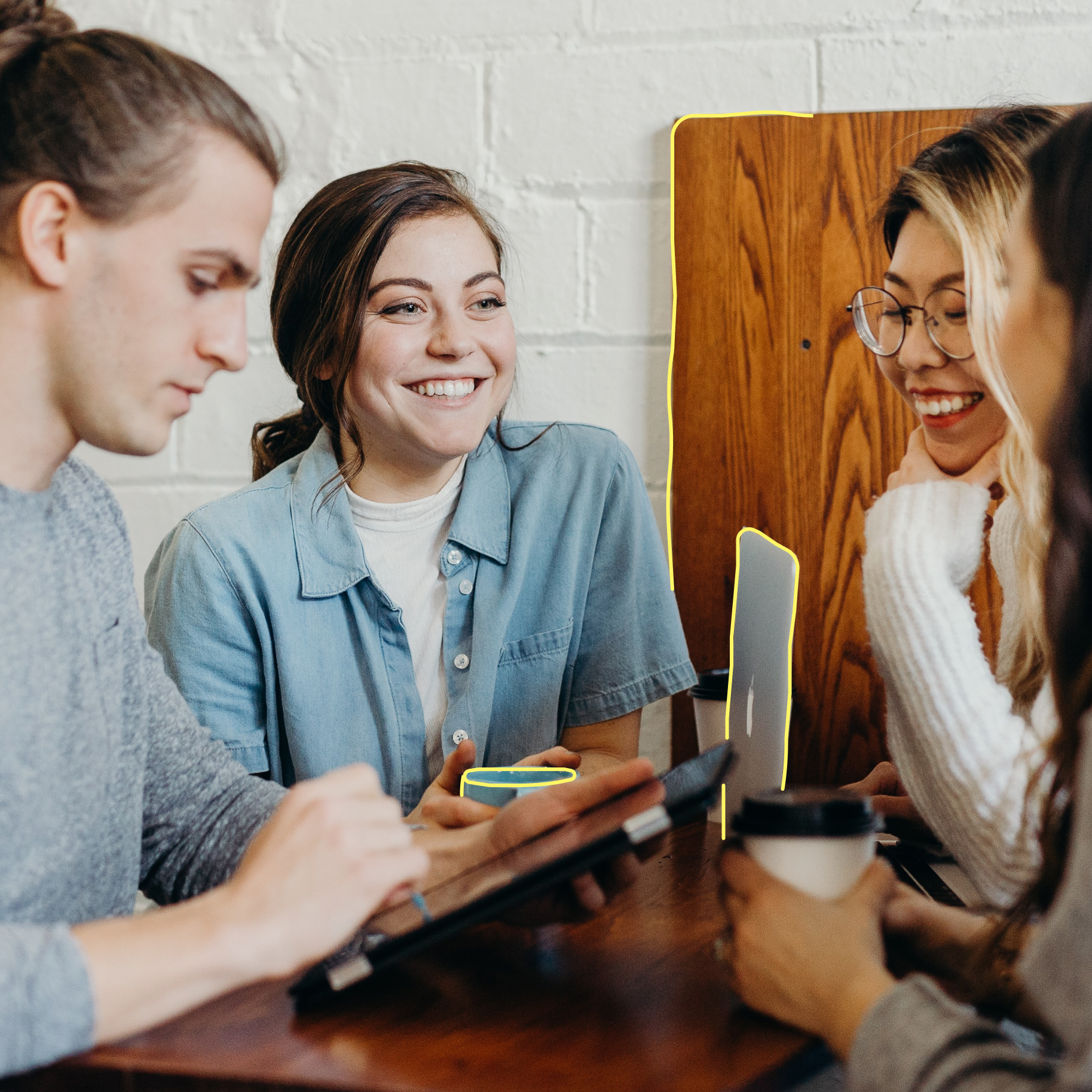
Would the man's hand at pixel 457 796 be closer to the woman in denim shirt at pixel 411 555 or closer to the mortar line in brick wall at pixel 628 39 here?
the woman in denim shirt at pixel 411 555

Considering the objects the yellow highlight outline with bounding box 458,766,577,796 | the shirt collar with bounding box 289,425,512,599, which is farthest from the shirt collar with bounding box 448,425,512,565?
the yellow highlight outline with bounding box 458,766,577,796

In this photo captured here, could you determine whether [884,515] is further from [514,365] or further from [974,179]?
[514,365]

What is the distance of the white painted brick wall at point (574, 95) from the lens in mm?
1348

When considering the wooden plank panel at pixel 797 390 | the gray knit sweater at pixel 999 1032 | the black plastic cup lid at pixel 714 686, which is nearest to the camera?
the gray knit sweater at pixel 999 1032

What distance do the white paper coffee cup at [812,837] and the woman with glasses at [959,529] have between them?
222 millimetres

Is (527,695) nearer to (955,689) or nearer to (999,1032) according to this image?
(955,689)

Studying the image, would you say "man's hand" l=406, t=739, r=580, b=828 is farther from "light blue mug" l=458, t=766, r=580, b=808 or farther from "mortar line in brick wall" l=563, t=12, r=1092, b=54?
"mortar line in brick wall" l=563, t=12, r=1092, b=54

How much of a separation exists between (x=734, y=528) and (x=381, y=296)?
1.66 feet

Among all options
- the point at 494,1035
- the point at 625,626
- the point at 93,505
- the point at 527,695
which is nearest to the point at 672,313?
the point at 625,626

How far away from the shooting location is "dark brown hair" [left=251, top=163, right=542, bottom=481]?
1.22m

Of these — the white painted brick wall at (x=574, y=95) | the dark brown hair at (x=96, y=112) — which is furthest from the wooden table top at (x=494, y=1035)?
the white painted brick wall at (x=574, y=95)

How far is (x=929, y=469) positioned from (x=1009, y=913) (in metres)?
0.57

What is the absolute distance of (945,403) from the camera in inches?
45.3

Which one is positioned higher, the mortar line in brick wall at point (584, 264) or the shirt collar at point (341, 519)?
the mortar line in brick wall at point (584, 264)
